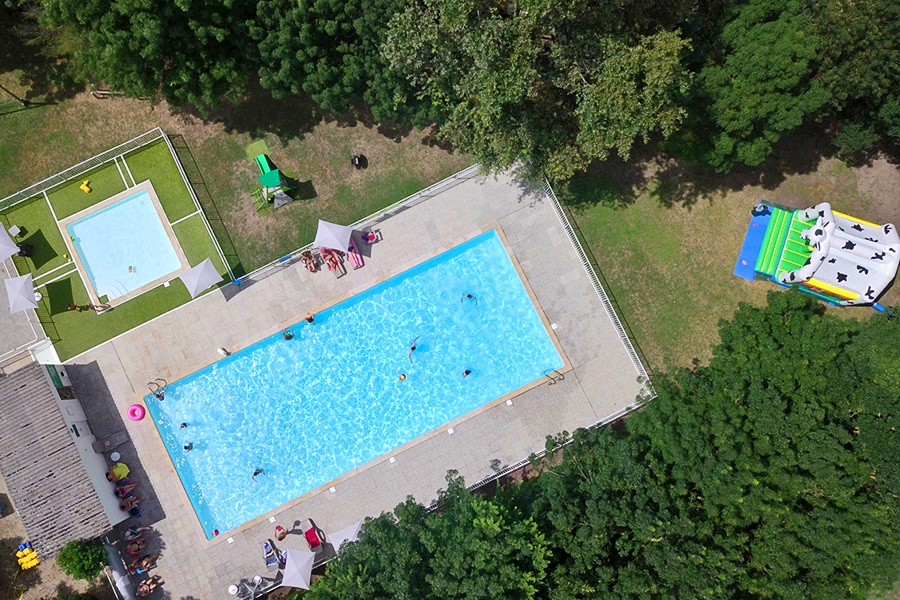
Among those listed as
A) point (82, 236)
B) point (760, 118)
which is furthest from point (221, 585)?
point (760, 118)

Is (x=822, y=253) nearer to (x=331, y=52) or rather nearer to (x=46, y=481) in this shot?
(x=331, y=52)

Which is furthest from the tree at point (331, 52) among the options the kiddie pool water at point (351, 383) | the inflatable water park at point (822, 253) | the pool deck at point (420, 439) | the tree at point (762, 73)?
the inflatable water park at point (822, 253)

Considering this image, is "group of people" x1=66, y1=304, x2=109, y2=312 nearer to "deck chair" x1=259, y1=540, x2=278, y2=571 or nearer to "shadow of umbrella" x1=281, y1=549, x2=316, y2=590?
"deck chair" x1=259, y1=540, x2=278, y2=571

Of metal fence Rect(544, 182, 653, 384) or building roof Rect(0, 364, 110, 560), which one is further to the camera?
metal fence Rect(544, 182, 653, 384)

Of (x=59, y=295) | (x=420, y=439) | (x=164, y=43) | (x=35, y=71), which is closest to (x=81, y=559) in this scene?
(x=59, y=295)

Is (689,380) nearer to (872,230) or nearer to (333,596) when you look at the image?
(872,230)

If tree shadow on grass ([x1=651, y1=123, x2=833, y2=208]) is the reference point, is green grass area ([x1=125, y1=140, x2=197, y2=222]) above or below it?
above

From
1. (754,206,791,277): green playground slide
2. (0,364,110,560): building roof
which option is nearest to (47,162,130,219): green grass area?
(0,364,110,560): building roof

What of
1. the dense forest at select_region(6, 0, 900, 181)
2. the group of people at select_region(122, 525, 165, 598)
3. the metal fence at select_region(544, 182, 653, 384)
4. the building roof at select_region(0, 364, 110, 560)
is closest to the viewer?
the dense forest at select_region(6, 0, 900, 181)

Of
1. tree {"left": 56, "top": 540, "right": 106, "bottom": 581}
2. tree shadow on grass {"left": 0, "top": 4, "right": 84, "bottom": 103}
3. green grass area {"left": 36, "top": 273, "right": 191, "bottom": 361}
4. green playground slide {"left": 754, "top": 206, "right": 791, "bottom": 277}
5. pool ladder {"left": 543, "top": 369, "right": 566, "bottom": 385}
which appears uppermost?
tree shadow on grass {"left": 0, "top": 4, "right": 84, "bottom": 103}
